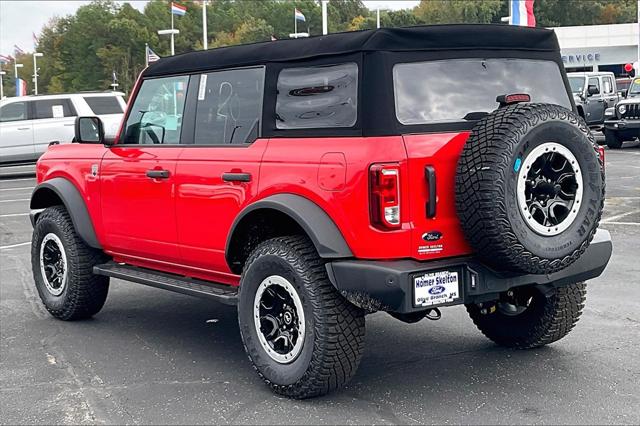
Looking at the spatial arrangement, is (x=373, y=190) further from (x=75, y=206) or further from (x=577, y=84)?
(x=577, y=84)

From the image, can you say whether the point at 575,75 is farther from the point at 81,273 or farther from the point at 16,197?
the point at 81,273

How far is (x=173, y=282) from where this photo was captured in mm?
5707

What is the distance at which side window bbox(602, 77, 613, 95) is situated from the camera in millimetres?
26047

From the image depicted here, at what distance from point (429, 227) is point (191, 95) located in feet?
6.74

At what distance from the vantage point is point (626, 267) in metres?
8.22

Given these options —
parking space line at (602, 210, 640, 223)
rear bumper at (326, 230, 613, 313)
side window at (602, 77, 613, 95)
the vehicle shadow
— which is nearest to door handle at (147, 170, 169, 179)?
the vehicle shadow

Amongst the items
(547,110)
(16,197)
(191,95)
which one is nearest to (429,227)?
(547,110)

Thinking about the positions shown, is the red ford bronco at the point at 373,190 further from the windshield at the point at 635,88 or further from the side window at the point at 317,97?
the windshield at the point at 635,88

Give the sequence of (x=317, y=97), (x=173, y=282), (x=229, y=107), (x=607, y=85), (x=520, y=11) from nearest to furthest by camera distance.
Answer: (x=317, y=97) → (x=229, y=107) → (x=173, y=282) → (x=607, y=85) → (x=520, y=11)

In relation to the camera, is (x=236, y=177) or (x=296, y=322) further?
(x=236, y=177)

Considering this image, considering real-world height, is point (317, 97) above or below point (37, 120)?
below

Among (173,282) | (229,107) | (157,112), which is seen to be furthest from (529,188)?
(157,112)

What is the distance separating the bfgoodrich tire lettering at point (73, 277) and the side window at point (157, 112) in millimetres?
859

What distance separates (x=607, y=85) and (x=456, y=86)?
2307 centimetres
